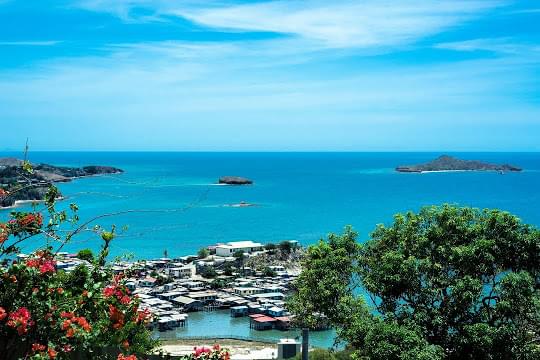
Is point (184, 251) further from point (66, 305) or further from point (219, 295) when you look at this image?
point (66, 305)

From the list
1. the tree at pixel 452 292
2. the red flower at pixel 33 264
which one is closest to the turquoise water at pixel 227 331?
the tree at pixel 452 292

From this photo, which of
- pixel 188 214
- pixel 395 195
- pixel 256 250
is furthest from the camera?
pixel 395 195

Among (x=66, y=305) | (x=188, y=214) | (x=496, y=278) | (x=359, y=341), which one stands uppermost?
(x=66, y=305)

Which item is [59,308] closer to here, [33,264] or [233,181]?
[33,264]

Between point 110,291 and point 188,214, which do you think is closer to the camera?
point 110,291

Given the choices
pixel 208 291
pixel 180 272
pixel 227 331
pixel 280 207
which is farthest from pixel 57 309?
pixel 280 207

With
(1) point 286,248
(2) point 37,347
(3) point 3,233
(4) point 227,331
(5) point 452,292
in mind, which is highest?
(3) point 3,233

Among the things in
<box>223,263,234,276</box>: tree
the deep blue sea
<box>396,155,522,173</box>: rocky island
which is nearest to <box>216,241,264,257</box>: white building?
<box>223,263,234,276</box>: tree

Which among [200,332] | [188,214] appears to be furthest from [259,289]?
[188,214]
